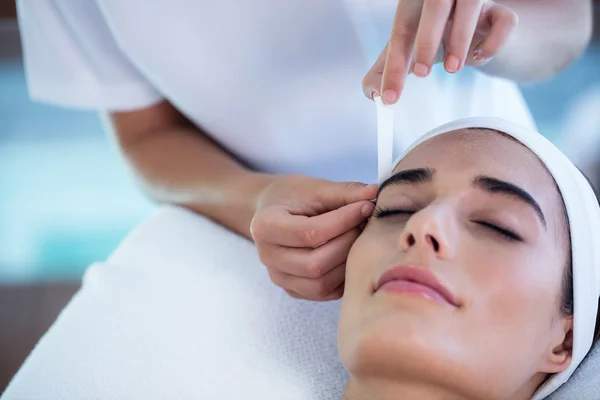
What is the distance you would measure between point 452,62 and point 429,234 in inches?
8.4

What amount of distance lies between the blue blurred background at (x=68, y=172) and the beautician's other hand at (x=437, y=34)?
1334 millimetres

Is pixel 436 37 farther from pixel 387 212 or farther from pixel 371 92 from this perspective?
pixel 387 212

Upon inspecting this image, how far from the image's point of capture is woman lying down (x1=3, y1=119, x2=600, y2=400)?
795 mm

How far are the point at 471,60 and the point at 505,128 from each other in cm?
12

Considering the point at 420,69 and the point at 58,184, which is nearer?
the point at 420,69

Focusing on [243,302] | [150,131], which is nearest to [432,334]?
[243,302]

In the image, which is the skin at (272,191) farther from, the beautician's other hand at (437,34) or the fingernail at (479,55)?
the fingernail at (479,55)

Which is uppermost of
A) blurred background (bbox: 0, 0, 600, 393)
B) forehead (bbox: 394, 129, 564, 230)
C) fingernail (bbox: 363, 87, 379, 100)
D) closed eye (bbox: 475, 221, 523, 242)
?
fingernail (bbox: 363, 87, 379, 100)

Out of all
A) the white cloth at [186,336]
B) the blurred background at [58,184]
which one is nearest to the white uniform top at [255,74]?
the white cloth at [186,336]

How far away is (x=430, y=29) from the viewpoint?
78 centimetres

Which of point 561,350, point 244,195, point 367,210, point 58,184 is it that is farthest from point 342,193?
point 58,184

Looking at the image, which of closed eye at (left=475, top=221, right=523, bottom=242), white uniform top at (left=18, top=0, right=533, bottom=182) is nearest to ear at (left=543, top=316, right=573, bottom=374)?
closed eye at (left=475, top=221, right=523, bottom=242)

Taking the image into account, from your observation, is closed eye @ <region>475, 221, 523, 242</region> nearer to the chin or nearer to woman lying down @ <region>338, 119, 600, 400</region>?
woman lying down @ <region>338, 119, 600, 400</region>

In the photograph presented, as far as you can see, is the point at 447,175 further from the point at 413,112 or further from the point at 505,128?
the point at 413,112
